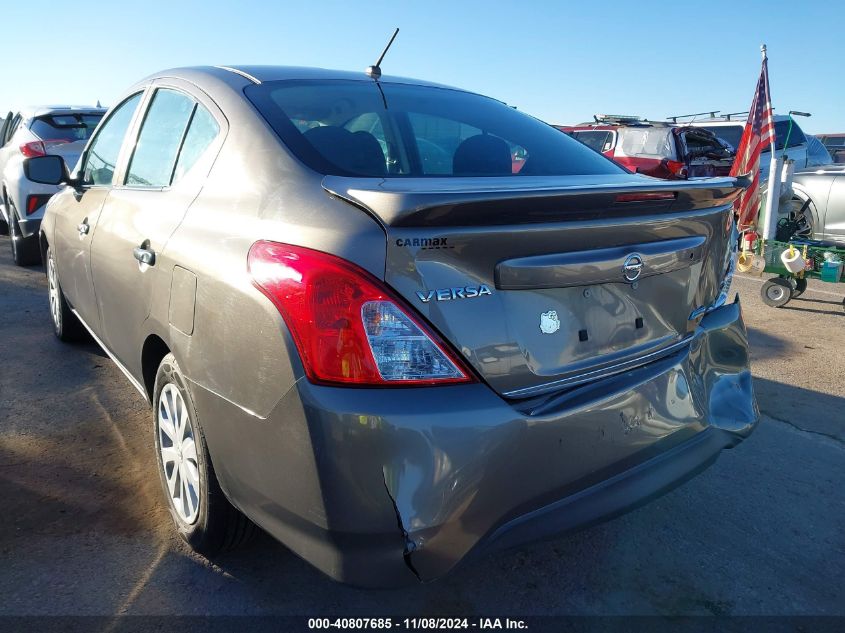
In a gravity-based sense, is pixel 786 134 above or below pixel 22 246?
above

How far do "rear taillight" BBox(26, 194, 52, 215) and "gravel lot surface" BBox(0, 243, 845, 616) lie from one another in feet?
12.6

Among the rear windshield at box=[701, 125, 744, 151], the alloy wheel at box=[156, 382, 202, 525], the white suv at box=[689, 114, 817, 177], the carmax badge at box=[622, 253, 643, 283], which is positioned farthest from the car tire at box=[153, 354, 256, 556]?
the rear windshield at box=[701, 125, 744, 151]

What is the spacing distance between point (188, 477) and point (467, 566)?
1082 mm

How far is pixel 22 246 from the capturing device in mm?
7332

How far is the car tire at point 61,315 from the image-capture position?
4.45m

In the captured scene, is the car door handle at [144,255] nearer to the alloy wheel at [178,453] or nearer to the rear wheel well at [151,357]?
the rear wheel well at [151,357]

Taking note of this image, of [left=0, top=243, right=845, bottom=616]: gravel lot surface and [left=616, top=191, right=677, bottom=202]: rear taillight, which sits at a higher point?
[left=616, top=191, right=677, bottom=202]: rear taillight

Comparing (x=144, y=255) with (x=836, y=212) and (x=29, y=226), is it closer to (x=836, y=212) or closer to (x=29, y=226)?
(x=29, y=226)

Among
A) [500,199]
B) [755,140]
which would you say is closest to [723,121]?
[755,140]

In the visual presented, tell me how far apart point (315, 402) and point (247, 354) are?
Result: 0.29m

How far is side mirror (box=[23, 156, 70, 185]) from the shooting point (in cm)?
362

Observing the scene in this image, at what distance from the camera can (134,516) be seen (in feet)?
8.66

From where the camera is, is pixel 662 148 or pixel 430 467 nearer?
pixel 430 467

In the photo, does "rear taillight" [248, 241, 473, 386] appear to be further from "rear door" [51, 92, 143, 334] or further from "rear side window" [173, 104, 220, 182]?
"rear door" [51, 92, 143, 334]
